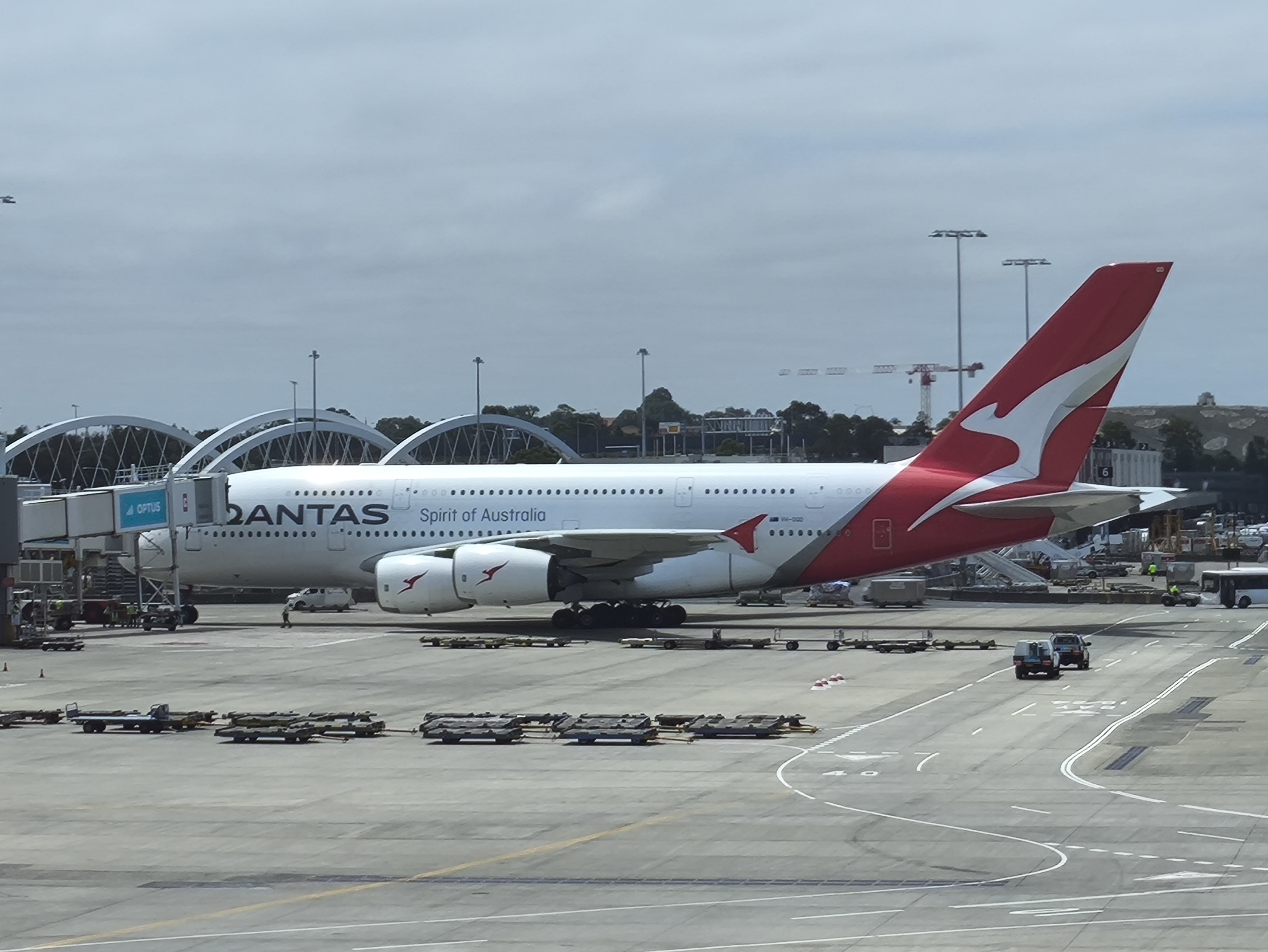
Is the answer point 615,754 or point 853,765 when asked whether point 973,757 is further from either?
point 615,754

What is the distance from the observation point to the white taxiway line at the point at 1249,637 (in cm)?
4634

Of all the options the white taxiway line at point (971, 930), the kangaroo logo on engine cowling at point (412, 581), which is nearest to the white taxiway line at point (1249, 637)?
the kangaroo logo on engine cowling at point (412, 581)

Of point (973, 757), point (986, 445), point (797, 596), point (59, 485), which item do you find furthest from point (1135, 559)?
point (973, 757)

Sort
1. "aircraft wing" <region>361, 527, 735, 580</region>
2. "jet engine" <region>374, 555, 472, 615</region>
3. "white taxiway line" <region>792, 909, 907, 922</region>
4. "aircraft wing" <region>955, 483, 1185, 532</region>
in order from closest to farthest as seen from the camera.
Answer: "white taxiway line" <region>792, 909, 907, 922</region> < "aircraft wing" <region>955, 483, 1185, 532</region> < "aircraft wing" <region>361, 527, 735, 580</region> < "jet engine" <region>374, 555, 472, 615</region>

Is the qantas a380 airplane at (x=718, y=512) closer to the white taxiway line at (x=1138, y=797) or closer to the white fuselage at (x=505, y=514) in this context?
the white fuselage at (x=505, y=514)

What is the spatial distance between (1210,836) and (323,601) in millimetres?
52183

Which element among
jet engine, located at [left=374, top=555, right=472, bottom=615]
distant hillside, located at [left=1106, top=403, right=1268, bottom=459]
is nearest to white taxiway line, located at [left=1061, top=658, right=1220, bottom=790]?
jet engine, located at [left=374, top=555, right=472, bottom=615]

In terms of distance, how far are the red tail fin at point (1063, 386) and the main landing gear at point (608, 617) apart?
37.0ft

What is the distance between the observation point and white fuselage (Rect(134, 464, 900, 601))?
51.6 meters

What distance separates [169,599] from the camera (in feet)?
225

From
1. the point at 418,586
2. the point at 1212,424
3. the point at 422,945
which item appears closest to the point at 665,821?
the point at 422,945

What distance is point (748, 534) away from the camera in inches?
2019

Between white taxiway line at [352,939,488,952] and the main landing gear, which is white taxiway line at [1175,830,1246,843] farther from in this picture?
the main landing gear

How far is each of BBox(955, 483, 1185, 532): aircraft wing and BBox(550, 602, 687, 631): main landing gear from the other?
1090 centimetres
